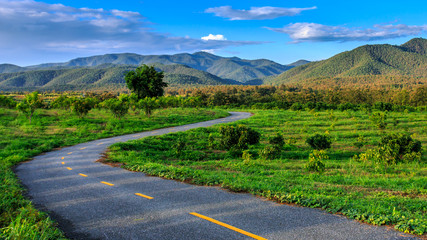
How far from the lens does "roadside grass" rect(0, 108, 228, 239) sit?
19.4ft

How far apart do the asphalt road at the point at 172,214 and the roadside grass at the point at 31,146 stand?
56 cm

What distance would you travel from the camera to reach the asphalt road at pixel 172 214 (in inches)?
237

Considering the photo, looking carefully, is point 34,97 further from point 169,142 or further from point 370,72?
point 370,72

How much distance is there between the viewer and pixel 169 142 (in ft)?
75.6

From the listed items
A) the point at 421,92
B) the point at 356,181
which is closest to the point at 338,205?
the point at 356,181

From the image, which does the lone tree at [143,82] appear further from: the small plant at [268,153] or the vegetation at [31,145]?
the small plant at [268,153]

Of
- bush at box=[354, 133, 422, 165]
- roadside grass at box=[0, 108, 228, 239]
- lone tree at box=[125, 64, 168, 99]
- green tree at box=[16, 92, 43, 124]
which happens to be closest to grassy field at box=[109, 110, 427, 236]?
bush at box=[354, 133, 422, 165]

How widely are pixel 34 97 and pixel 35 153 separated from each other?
759 inches

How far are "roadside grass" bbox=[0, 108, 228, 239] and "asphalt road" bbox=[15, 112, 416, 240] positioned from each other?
0.56 meters

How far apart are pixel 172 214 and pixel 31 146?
19834 millimetres

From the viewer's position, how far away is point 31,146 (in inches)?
858

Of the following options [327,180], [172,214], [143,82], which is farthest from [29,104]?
[327,180]

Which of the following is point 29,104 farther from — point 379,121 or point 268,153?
point 379,121

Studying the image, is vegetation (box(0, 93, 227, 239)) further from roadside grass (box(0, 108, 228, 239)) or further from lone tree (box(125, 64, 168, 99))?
lone tree (box(125, 64, 168, 99))
